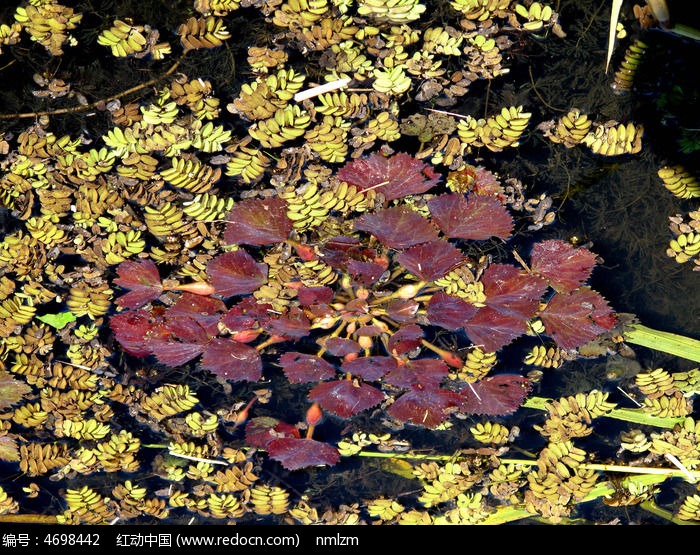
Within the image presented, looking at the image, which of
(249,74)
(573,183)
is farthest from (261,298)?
(573,183)

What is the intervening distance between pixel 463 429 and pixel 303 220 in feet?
2.96

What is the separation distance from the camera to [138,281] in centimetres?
211

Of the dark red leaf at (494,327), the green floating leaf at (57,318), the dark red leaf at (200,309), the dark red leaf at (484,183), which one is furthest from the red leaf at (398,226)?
the green floating leaf at (57,318)

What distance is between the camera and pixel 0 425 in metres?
2.32

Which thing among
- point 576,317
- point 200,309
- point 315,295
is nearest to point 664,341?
point 576,317

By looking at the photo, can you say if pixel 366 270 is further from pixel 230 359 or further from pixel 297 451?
pixel 297 451

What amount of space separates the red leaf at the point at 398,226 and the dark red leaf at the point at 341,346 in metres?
0.34

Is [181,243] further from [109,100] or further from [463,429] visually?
[463,429]

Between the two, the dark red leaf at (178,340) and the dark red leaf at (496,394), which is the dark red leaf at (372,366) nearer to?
the dark red leaf at (496,394)

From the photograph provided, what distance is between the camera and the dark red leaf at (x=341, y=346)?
2.14 m

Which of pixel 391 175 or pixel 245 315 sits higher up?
pixel 391 175

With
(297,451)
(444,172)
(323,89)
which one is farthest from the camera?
(297,451)

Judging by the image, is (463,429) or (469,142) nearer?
(469,142)

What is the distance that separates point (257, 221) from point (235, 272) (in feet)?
0.56
